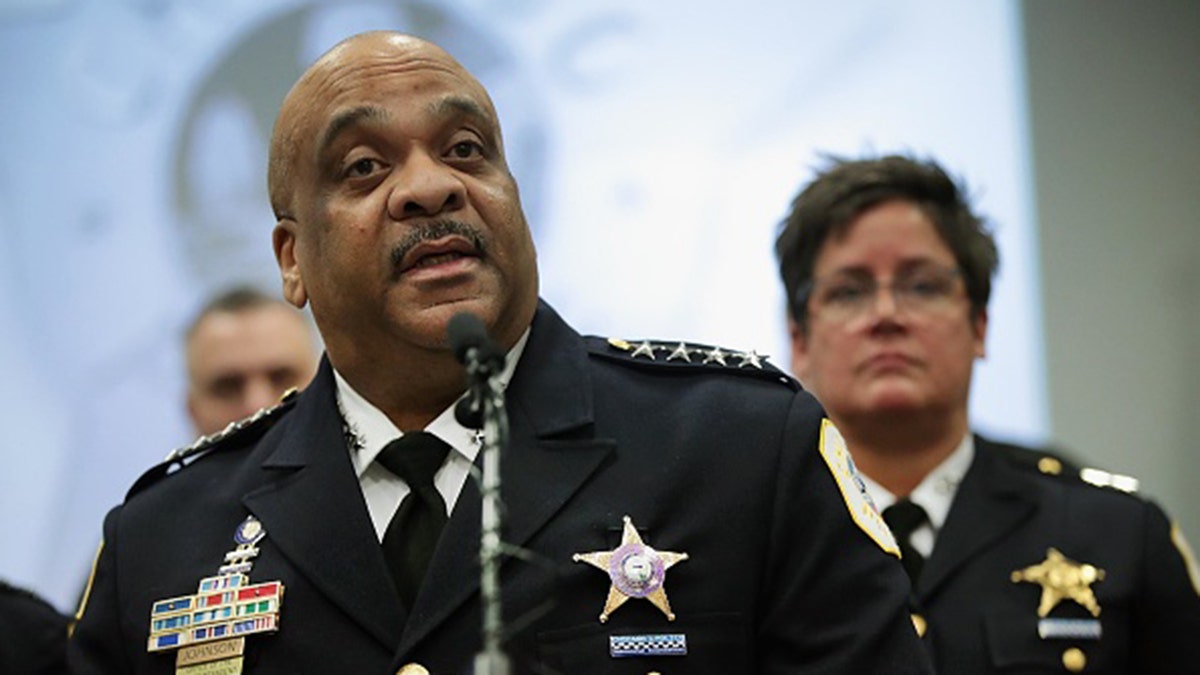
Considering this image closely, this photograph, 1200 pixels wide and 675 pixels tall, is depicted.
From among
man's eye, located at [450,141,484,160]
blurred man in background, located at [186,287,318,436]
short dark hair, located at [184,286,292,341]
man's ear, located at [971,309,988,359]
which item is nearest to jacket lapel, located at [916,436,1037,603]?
man's ear, located at [971,309,988,359]

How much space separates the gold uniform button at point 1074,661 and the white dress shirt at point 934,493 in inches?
14.0

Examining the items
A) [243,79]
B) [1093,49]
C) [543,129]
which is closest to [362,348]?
[543,129]

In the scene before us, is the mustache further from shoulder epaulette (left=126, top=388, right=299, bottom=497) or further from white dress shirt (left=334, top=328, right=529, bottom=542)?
shoulder epaulette (left=126, top=388, right=299, bottom=497)

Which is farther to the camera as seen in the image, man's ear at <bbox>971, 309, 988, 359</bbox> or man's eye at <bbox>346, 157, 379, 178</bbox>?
man's ear at <bbox>971, 309, 988, 359</bbox>

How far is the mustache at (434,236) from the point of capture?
99.7 inches

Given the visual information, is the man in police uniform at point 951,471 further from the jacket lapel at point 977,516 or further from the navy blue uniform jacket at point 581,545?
the navy blue uniform jacket at point 581,545

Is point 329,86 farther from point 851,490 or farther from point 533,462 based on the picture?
point 851,490

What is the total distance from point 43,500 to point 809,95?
238 centimetres

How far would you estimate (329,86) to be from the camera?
2.68 metres

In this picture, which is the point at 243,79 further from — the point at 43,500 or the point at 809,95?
the point at 809,95

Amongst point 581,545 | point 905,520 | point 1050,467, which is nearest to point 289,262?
point 581,545

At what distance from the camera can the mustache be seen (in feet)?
8.31

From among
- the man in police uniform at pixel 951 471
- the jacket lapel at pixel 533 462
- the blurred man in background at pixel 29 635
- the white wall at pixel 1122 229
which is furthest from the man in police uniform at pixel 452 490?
the white wall at pixel 1122 229

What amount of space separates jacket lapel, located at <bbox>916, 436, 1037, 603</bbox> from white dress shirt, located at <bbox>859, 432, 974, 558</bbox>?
22 millimetres
